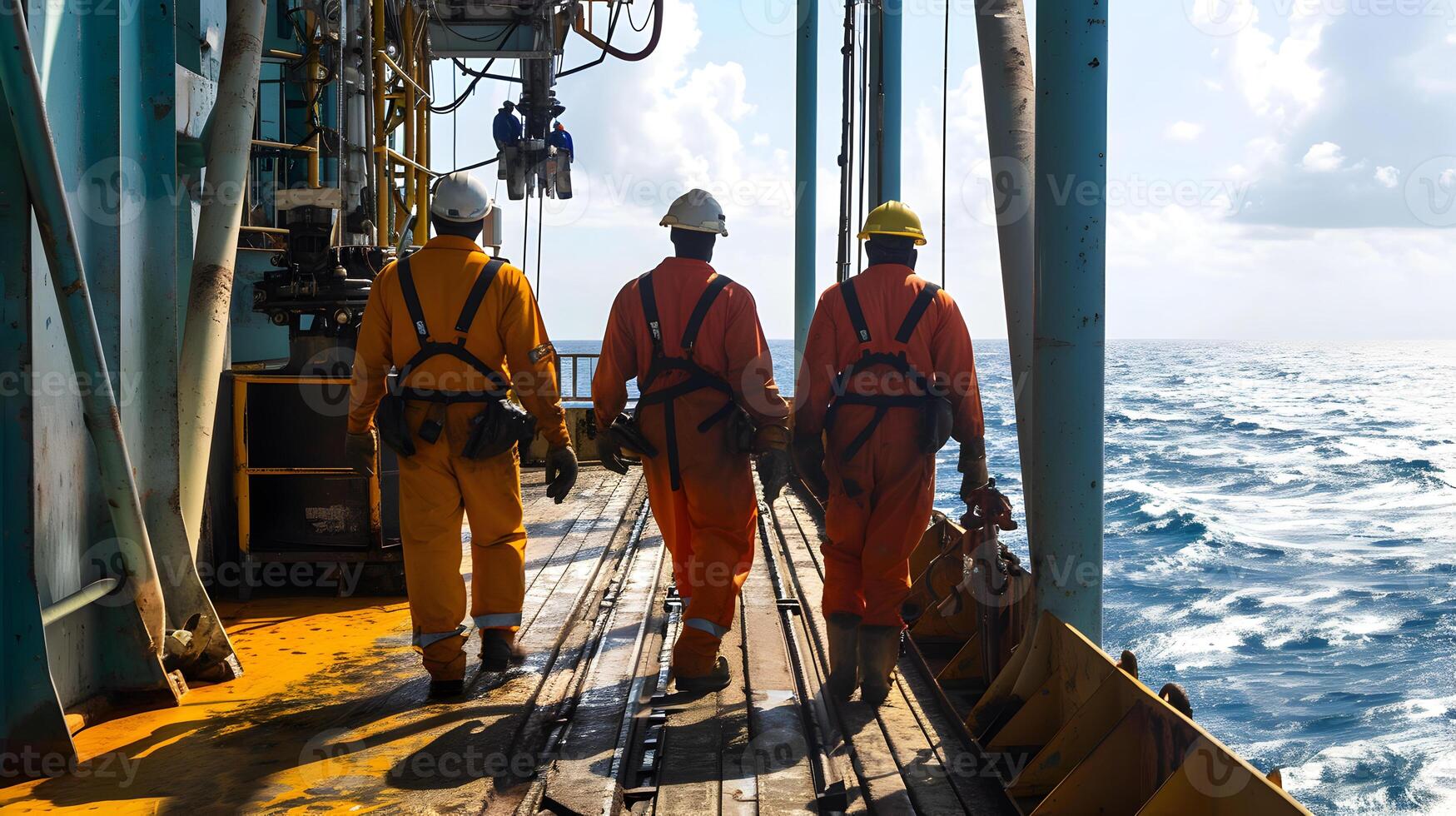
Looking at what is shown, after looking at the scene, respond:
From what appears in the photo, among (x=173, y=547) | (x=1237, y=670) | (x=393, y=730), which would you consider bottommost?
(x=1237, y=670)

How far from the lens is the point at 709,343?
4676 mm

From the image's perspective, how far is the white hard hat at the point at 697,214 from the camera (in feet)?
15.8

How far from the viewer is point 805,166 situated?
13.3 meters

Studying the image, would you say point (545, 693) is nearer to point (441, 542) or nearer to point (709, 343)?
point (441, 542)

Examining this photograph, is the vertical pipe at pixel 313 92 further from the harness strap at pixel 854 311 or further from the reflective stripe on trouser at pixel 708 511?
the harness strap at pixel 854 311

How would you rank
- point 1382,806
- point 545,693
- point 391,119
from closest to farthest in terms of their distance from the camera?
point 545,693, point 1382,806, point 391,119

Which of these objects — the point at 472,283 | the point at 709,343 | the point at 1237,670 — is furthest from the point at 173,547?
the point at 1237,670

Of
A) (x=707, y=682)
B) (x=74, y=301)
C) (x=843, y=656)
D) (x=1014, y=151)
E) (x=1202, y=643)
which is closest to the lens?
(x=74, y=301)

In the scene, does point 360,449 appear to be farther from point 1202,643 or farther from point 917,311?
point 1202,643

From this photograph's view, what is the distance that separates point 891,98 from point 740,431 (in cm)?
642

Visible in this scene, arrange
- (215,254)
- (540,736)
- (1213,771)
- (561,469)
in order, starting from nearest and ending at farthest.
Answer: (1213,771) → (540,736) → (561,469) → (215,254)

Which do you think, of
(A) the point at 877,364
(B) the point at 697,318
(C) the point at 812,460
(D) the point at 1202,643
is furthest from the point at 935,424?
(D) the point at 1202,643

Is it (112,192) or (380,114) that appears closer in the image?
(112,192)

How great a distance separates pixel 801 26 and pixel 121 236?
9.56 meters
